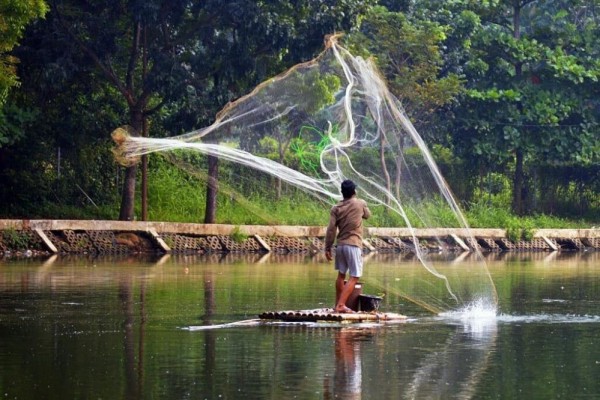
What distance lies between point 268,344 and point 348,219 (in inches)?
110

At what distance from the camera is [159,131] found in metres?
38.0

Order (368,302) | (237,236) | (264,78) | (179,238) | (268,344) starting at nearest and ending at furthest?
Result: (268,344), (368,302), (179,238), (237,236), (264,78)

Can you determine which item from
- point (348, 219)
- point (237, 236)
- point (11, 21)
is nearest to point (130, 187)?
point (237, 236)

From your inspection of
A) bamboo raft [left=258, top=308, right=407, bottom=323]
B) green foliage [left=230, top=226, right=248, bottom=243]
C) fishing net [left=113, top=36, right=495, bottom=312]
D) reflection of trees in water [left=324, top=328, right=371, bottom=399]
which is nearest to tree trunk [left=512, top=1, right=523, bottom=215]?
green foliage [left=230, top=226, right=248, bottom=243]

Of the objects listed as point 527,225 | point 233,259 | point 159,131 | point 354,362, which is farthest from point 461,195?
point 354,362

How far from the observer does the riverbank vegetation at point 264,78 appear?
34125 mm

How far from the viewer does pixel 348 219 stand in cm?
1600

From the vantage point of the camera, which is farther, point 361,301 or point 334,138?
point 334,138

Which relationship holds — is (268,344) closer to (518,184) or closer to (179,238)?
(179,238)

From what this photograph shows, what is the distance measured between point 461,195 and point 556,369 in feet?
108

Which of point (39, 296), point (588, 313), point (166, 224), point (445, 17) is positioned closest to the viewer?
point (588, 313)

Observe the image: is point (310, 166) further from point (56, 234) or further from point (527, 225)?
point (527, 225)

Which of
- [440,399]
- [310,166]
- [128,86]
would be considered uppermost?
[128,86]

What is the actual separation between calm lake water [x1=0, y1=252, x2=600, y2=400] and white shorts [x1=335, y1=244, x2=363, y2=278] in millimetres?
780
